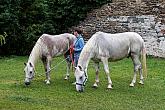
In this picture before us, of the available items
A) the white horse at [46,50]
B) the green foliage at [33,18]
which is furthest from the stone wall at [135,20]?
the white horse at [46,50]

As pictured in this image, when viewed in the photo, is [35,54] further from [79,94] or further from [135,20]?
[135,20]

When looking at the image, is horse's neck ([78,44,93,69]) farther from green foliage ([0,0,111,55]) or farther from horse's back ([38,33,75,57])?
green foliage ([0,0,111,55])

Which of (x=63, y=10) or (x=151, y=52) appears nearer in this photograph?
(x=151, y=52)

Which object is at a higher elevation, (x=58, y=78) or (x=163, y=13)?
(x=163, y=13)

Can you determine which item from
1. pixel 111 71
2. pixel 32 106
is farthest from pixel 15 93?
pixel 111 71

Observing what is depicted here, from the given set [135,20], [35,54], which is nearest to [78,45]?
[35,54]

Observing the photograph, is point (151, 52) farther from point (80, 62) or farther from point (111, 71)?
point (80, 62)

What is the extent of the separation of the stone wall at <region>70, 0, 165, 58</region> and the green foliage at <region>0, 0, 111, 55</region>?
57 centimetres

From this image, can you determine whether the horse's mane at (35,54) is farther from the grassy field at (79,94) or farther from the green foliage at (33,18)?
the green foliage at (33,18)

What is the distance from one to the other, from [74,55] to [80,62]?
1.62 meters

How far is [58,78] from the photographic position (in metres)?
13.0

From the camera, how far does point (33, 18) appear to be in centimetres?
2003

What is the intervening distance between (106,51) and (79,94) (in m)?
1.63

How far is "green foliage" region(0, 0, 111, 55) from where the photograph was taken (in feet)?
62.8
